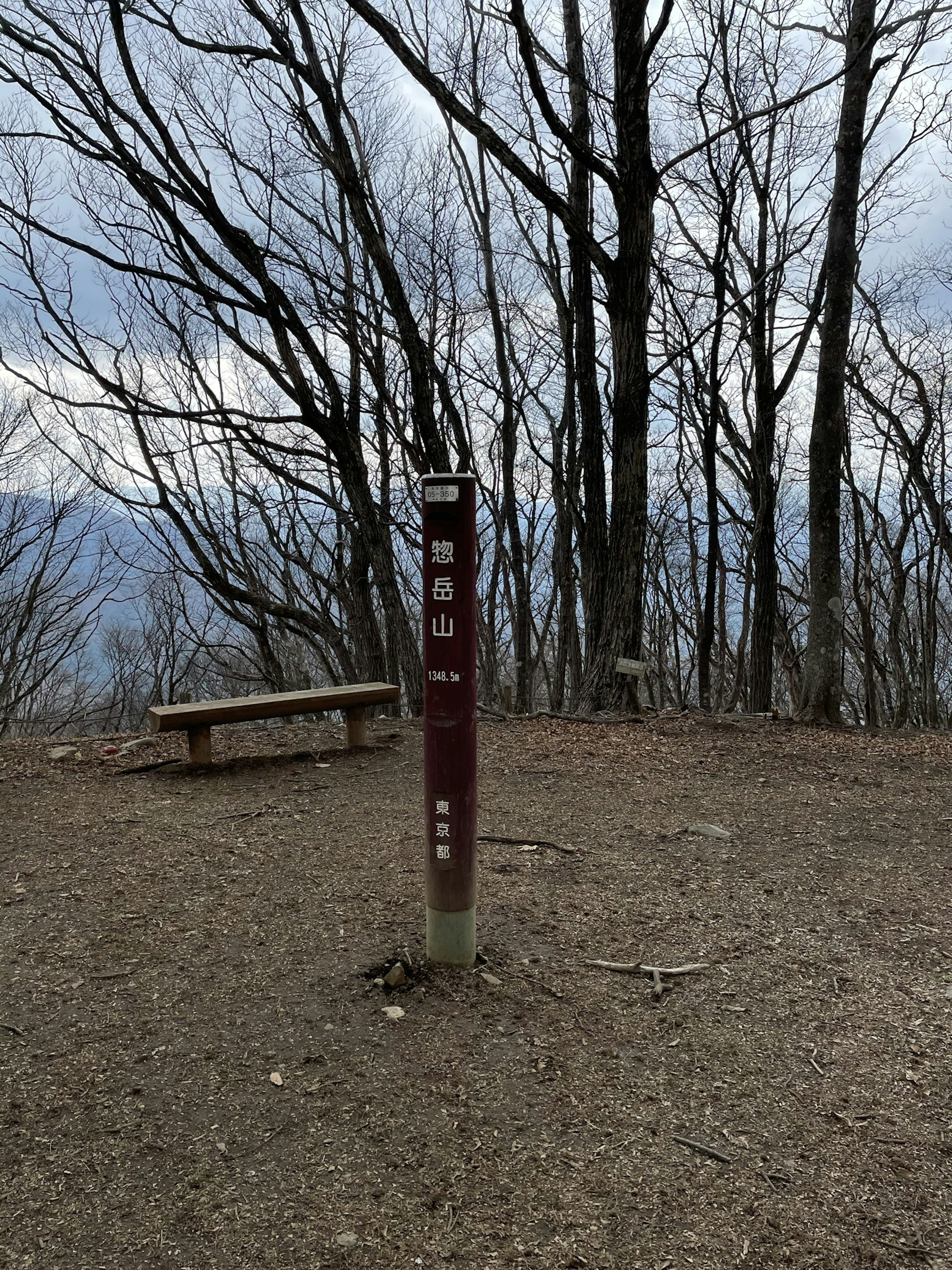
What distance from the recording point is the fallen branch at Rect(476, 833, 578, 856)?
170 inches

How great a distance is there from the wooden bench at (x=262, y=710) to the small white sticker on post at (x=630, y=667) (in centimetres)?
210

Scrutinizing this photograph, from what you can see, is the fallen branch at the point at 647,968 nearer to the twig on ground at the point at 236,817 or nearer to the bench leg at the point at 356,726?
the twig on ground at the point at 236,817

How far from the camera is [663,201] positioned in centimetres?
1340

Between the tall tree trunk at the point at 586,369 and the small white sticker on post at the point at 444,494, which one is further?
the tall tree trunk at the point at 586,369

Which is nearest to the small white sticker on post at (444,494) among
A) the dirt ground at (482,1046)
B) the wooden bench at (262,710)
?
the dirt ground at (482,1046)

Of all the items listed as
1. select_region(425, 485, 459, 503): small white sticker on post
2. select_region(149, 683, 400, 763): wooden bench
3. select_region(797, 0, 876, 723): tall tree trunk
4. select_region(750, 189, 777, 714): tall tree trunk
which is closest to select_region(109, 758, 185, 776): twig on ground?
select_region(149, 683, 400, 763): wooden bench

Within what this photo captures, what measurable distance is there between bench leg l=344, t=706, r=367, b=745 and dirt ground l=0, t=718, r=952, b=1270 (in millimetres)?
1643

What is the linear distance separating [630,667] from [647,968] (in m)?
4.61

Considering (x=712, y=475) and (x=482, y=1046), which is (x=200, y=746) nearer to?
(x=482, y=1046)

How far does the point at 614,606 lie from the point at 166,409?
4864mm

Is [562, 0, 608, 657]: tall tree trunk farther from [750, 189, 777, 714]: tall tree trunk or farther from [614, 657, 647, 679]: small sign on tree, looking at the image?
[750, 189, 777, 714]: tall tree trunk

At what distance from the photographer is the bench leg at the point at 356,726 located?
21.4 ft

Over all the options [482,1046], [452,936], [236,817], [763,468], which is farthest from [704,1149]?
[763,468]

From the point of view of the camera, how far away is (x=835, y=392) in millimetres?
7320
